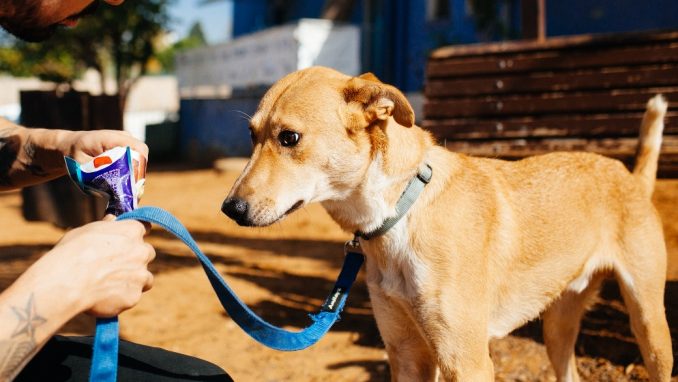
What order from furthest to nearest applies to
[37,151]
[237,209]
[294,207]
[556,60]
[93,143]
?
1. [556,60]
2. [294,207]
3. [237,209]
4. [37,151]
5. [93,143]

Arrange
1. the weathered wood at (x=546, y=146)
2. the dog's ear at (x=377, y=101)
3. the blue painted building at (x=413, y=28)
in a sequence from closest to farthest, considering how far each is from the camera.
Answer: the dog's ear at (x=377, y=101)
the weathered wood at (x=546, y=146)
the blue painted building at (x=413, y=28)

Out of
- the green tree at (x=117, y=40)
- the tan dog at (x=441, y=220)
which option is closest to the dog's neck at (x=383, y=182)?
the tan dog at (x=441, y=220)

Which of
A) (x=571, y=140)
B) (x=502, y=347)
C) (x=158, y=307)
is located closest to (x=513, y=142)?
(x=571, y=140)

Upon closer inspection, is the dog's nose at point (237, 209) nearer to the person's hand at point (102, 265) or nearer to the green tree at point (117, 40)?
the person's hand at point (102, 265)

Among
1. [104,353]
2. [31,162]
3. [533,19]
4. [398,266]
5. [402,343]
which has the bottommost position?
[402,343]

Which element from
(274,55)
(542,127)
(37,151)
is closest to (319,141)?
(37,151)

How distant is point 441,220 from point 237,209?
89cm

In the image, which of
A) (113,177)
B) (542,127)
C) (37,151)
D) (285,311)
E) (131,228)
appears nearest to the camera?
(131,228)

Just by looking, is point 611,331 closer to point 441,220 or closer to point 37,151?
point 441,220

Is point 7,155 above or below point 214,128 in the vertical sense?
above

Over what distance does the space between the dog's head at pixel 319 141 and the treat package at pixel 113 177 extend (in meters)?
0.83

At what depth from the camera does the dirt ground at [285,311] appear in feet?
14.0

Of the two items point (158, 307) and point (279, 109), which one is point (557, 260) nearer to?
point (279, 109)

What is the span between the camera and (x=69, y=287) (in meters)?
1.61
